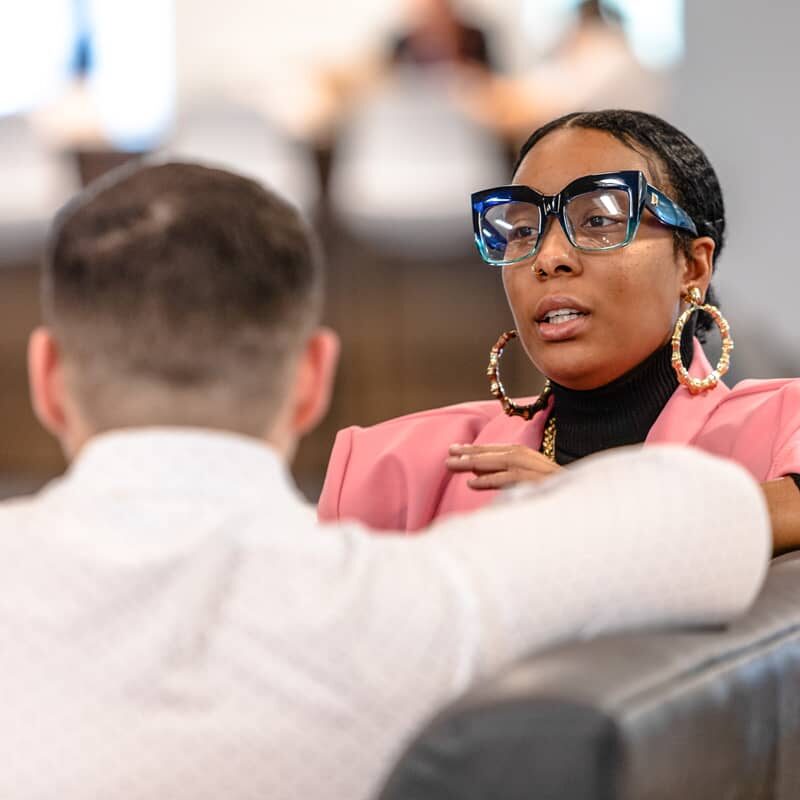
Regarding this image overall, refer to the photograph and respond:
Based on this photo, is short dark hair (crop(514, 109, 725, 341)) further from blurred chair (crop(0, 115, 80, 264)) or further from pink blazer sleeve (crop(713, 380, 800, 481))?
blurred chair (crop(0, 115, 80, 264))

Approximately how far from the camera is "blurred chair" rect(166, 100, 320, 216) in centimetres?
793

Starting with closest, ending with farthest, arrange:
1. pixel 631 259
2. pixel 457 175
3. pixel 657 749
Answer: pixel 657 749
pixel 631 259
pixel 457 175

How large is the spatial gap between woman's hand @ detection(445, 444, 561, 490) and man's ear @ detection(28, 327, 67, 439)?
518 millimetres

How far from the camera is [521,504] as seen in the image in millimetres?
1002

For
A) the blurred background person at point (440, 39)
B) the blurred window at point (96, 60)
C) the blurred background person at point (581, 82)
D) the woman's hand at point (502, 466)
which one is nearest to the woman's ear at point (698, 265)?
the woman's hand at point (502, 466)

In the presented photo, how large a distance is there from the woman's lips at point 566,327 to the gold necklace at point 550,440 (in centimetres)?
15

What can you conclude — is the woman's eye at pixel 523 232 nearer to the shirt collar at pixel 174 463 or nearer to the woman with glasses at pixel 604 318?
the woman with glasses at pixel 604 318

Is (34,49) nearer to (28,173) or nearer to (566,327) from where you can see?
(28,173)

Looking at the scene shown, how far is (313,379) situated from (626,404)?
76cm

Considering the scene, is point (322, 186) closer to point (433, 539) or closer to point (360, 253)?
point (360, 253)

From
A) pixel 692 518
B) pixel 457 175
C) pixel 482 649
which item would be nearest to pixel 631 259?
pixel 692 518

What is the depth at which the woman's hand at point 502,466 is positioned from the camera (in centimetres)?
149

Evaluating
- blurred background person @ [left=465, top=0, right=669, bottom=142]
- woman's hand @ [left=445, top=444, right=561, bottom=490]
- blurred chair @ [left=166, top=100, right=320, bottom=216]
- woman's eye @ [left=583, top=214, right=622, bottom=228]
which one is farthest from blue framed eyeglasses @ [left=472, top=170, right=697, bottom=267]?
blurred chair @ [left=166, top=100, right=320, bottom=216]

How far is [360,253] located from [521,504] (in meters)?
5.63
